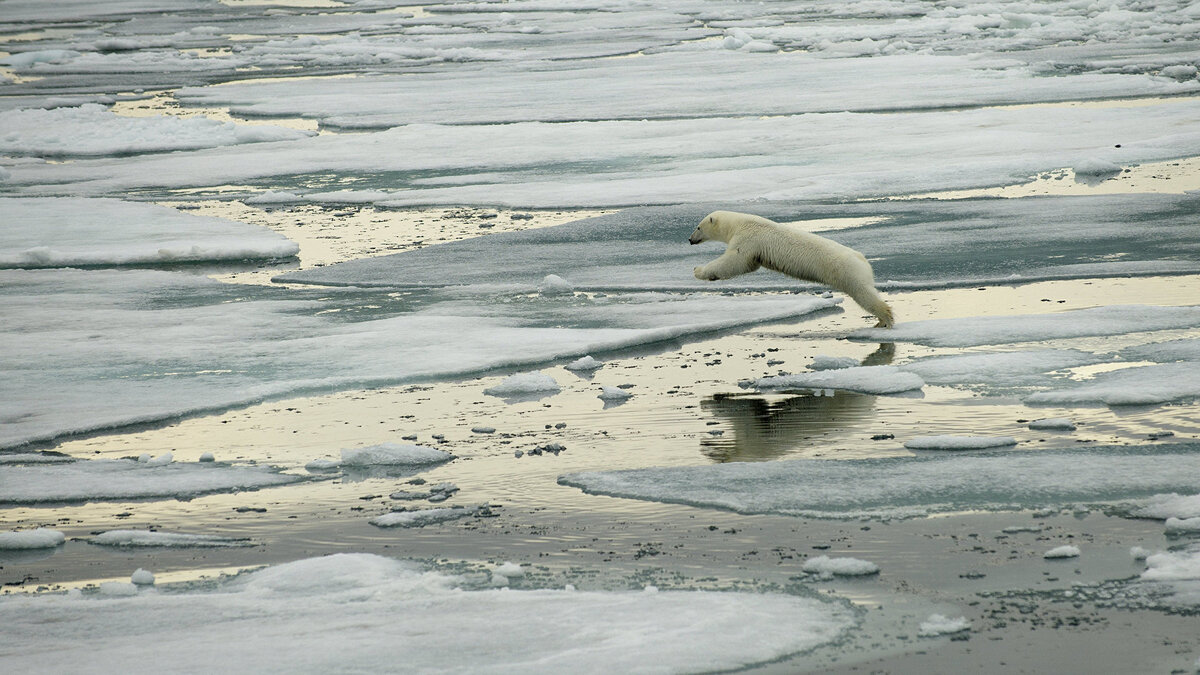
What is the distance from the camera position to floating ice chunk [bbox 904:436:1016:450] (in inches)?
195

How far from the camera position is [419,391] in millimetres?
6141

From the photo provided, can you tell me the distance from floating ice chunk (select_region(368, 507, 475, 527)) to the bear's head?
372 cm

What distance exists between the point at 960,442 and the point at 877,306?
76.4 inches

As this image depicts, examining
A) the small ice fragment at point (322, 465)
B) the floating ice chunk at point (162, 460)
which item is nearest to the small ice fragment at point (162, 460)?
the floating ice chunk at point (162, 460)

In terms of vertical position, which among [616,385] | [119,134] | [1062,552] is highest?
[119,134]

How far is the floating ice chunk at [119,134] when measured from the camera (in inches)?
589

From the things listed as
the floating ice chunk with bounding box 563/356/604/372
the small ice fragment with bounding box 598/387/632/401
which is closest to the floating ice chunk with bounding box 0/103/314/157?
the floating ice chunk with bounding box 563/356/604/372

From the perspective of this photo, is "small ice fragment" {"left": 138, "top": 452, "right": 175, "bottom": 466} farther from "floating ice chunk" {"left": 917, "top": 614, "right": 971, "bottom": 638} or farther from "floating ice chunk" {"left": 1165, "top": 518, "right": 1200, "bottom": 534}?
"floating ice chunk" {"left": 1165, "top": 518, "right": 1200, "bottom": 534}

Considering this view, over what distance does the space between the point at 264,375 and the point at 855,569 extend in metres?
3.35

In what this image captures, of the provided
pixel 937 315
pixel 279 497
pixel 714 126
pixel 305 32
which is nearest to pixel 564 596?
pixel 279 497

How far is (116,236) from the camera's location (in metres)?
10.0

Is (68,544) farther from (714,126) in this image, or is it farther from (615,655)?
(714,126)

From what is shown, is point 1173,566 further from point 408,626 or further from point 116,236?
point 116,236

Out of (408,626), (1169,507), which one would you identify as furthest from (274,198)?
(1169,507)
